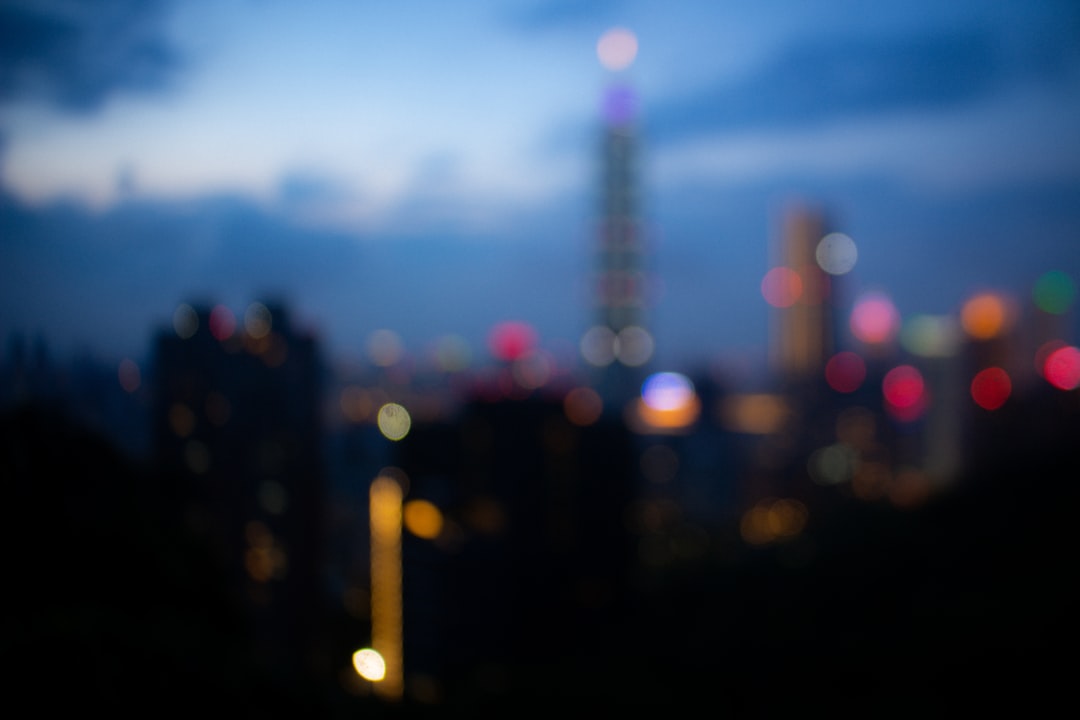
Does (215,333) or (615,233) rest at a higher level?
(615,233)

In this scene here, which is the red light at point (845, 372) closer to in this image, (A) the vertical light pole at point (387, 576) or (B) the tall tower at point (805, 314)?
(B) the tall tower at point (805, 314)

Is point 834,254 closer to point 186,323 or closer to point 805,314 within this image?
point 805,314

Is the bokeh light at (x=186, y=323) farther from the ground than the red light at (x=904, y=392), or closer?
farther from the ground

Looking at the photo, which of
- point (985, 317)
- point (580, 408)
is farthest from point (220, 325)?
point (985, 317)

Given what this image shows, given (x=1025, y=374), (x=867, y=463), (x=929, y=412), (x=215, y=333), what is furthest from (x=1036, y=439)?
(x=215, y=333)

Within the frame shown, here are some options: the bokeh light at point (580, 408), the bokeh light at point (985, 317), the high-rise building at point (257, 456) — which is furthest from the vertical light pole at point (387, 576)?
the bokeh light at point (985, 317)

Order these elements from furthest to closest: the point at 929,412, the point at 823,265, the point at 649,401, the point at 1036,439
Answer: the point at 823,265 < the point at 649,401 < the point at 929,412 < the point at 1036,439

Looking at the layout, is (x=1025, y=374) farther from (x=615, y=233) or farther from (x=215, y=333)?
(x=215, y=333)
